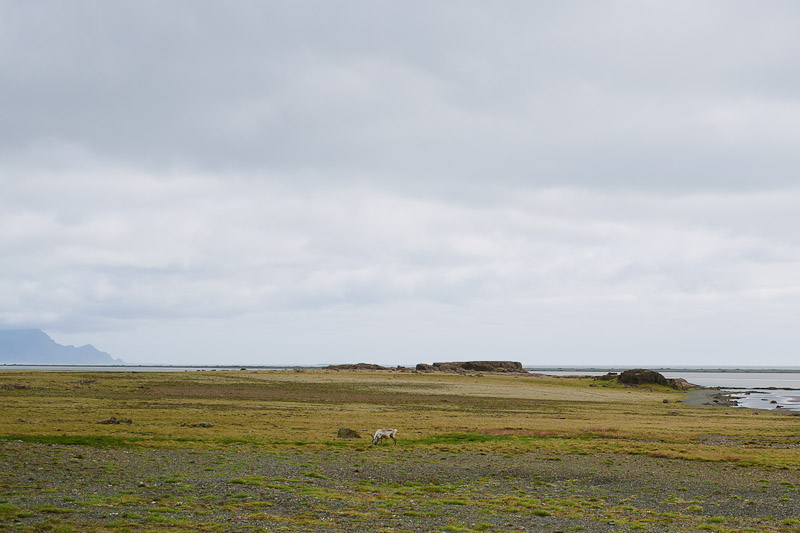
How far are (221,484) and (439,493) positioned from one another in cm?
1023

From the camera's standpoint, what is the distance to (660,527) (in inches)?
834

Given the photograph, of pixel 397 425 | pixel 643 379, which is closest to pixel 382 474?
pixel 397 425

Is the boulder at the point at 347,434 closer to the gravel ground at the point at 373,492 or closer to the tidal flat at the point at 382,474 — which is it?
the tidal flat at the point at 382,474

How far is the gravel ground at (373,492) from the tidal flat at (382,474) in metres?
0.11

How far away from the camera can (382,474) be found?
31453 mm

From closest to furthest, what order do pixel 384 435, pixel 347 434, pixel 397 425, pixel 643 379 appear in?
1. pixel 384 435
2. pixel 347 434
3. pixel 397 425
4. pixel 643 379

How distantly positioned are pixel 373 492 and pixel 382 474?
16.1 ft

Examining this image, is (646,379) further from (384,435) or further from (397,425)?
(384,435)

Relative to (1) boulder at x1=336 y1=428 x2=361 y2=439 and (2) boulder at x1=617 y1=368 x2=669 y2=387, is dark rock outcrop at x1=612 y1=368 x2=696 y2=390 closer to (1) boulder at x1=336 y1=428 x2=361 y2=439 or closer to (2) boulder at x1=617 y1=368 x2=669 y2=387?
(2) boulder at x1=617 y1=368 x2=669 y2=387

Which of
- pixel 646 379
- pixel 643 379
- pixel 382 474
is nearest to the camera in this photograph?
pixel 382 474

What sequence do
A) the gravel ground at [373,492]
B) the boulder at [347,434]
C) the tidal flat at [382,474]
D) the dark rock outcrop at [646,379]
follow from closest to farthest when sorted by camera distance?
the gravel ground at [373,492]
the tidal flat at [382,474]
the boulder at [347,434]
the dark rock outcrop at [646,379]

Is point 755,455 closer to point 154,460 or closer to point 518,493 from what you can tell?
point 518,493

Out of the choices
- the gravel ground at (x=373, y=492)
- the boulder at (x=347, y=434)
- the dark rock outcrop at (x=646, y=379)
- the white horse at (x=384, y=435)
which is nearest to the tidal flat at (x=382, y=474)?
the gravel ground at (x=373, y=492)

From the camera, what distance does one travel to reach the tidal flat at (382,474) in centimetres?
2123
